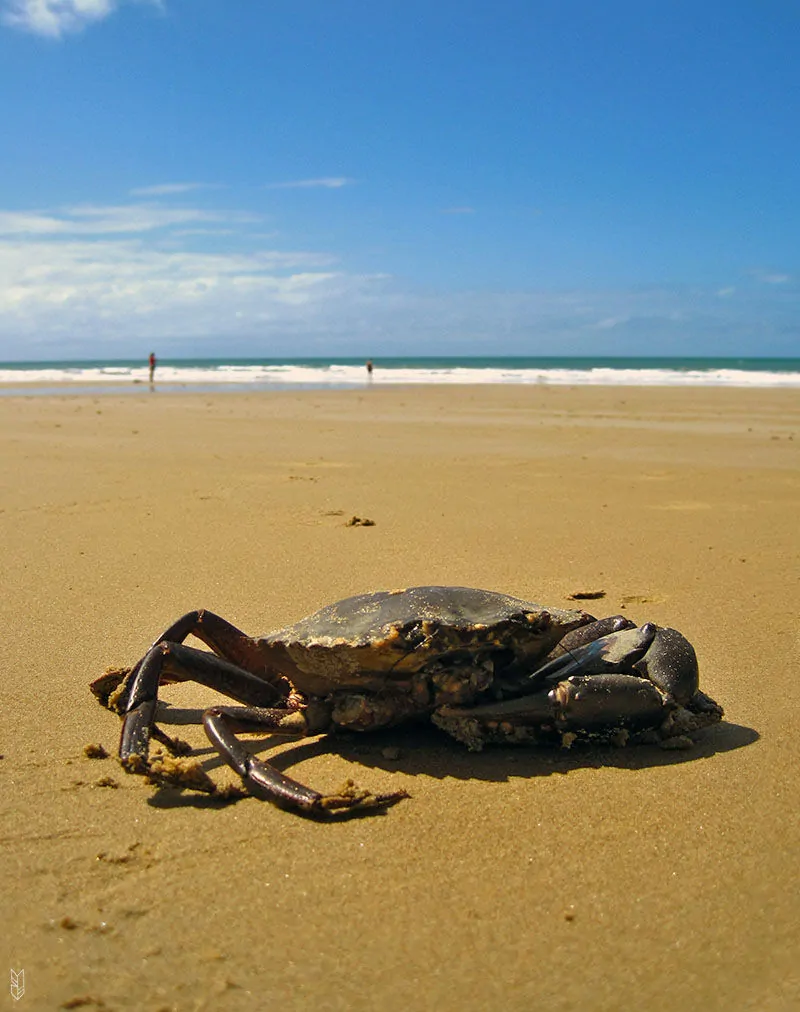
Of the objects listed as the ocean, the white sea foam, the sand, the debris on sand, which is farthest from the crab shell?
the white sea foam

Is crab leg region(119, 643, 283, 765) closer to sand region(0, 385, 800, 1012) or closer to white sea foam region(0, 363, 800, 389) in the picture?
sand region(0, 385, 800, 1012)

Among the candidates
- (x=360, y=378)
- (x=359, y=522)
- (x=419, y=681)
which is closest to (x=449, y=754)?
(x=419, y=681)

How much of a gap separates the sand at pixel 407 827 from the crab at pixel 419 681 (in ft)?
0.31

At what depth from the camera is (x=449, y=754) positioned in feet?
10.1

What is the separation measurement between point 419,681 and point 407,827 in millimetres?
462

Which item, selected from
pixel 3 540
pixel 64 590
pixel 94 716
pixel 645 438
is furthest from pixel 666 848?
pixel 645 438

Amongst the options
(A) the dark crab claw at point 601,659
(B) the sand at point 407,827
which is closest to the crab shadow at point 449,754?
(B) the sand at point 407,827

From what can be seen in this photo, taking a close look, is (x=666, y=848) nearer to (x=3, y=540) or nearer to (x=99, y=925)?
(x=99, y=925)

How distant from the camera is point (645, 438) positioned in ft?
44.9

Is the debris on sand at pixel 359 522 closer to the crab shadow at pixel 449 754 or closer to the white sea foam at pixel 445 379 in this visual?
the crab shadow at pixel 449 754

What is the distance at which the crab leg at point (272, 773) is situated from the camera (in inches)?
105

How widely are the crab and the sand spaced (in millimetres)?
94

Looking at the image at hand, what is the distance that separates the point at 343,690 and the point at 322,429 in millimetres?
12652

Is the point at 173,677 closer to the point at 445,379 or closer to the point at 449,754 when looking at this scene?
the point at 449,754
